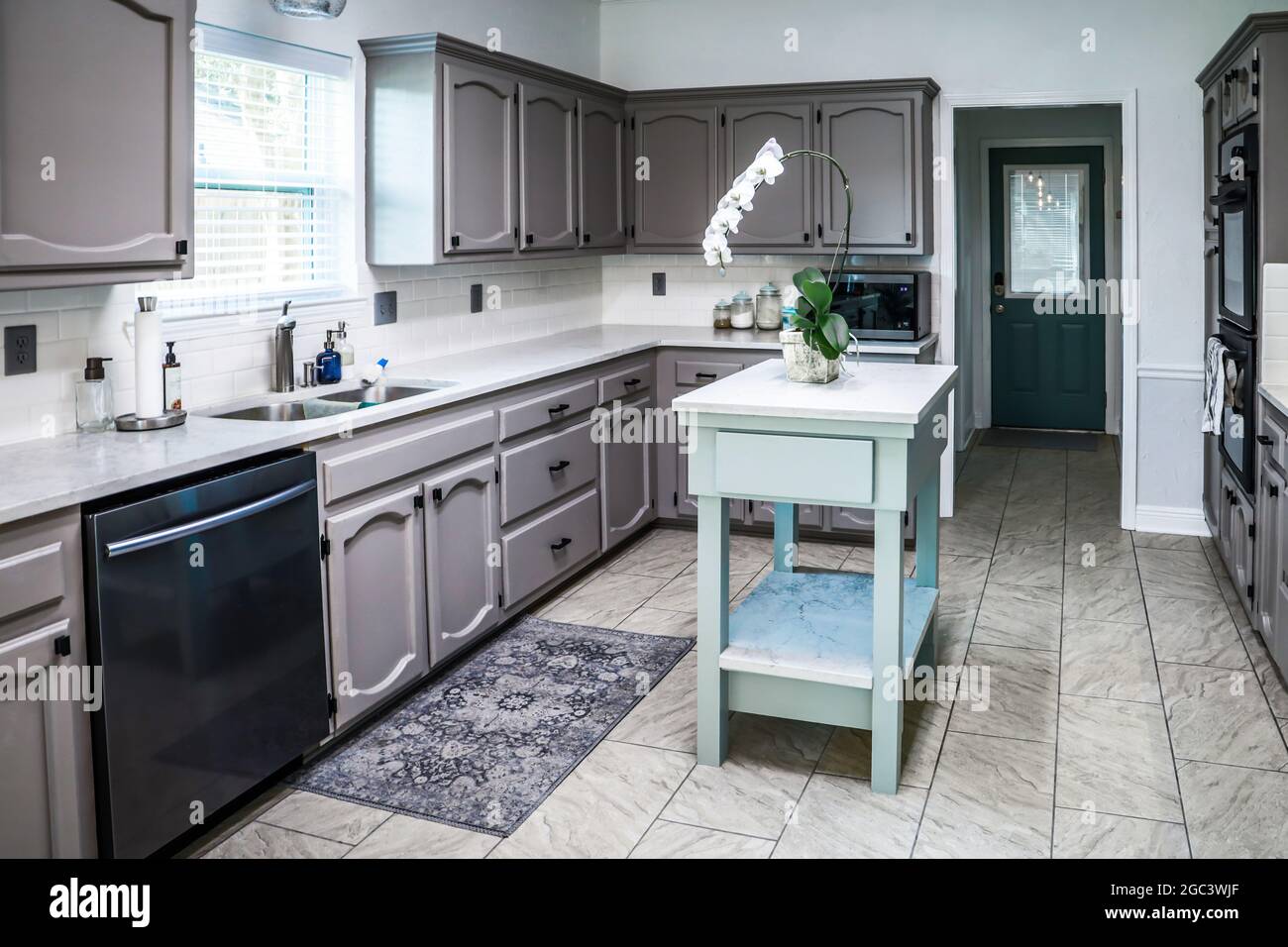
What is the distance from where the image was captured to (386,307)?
4.46 m

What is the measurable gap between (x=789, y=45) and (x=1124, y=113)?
162cm

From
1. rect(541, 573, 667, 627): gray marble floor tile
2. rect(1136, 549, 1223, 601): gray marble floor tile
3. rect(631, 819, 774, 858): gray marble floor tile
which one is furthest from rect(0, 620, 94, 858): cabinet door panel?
rect(1136, 549, 1223, 601): gray marble floor tile

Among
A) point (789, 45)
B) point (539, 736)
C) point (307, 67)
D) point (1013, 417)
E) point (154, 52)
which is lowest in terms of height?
point (539, 736)

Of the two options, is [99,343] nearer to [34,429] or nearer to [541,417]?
[34,429]

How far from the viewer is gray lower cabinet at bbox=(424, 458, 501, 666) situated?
12.1 ft

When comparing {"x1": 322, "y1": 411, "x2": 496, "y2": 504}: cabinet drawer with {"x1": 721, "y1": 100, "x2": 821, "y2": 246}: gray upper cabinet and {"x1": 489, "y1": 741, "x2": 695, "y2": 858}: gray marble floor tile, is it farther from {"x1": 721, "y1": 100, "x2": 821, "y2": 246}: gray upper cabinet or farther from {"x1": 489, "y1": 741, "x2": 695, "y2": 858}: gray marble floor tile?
{"x1": 721, "y1": 100, "x2": 821, "y2": 246}: gray upper cabinet

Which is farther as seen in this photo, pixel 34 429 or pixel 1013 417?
pixel 1013 417

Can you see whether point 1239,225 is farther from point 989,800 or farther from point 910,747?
point 989,800

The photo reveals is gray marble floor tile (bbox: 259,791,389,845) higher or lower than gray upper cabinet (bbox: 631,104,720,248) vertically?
lower

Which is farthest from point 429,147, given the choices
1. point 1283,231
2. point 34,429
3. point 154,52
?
point 1283,231

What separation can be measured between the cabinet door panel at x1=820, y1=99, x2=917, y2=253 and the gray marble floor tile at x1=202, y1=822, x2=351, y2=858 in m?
3.74

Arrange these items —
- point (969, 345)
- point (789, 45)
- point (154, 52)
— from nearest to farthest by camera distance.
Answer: point (154, 52), point (789, 45), point (969, 345)

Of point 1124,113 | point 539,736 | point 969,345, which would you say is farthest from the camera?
point 969,345
